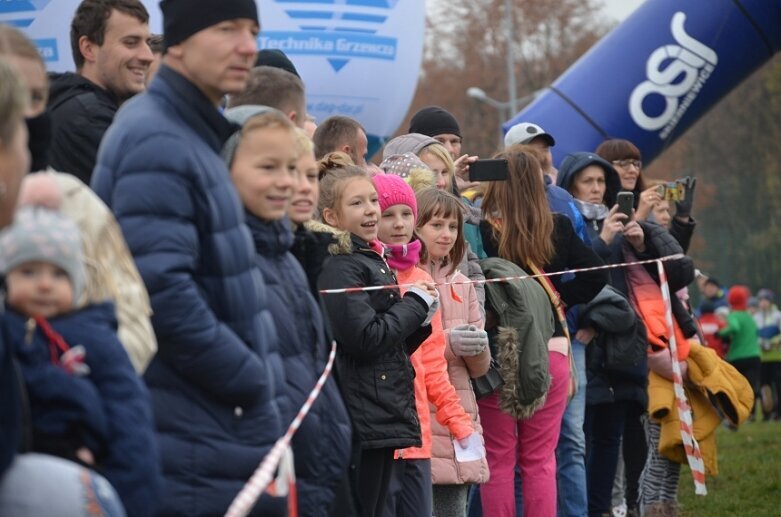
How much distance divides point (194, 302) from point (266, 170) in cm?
63

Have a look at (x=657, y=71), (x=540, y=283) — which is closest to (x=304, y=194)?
(x=540, y=283)

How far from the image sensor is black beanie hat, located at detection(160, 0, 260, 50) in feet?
13.3

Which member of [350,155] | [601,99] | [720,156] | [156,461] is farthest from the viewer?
[720,156]

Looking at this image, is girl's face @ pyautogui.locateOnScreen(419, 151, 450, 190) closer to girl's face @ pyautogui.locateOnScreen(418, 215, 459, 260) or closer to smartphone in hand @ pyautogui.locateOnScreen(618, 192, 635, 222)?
girl's face @ pyautogui.locateOnScreen(418, 215, 459, 260)

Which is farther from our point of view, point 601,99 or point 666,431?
point 601,99

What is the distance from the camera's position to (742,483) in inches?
427

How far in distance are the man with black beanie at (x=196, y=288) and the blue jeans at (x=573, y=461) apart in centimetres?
392

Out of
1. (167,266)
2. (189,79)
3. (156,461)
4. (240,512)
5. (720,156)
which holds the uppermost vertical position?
(189,79)

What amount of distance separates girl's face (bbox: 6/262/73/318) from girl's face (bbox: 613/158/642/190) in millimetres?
6589

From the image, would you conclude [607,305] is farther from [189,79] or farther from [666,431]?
[189,79]

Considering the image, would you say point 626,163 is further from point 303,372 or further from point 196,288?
point 196,288

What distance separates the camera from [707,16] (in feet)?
38.6

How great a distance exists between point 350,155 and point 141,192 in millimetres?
2658

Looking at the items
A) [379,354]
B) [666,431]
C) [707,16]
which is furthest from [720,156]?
[379,354]
